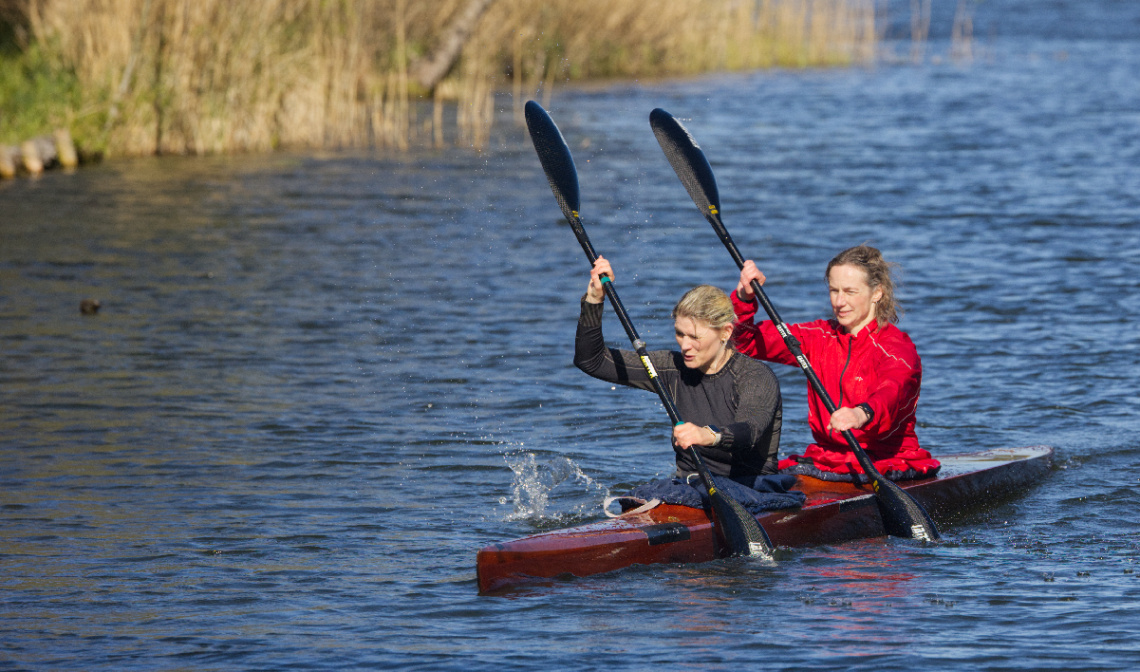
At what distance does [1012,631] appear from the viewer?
4934mm

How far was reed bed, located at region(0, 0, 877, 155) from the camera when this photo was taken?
54.3ft

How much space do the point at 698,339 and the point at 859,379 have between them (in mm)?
996

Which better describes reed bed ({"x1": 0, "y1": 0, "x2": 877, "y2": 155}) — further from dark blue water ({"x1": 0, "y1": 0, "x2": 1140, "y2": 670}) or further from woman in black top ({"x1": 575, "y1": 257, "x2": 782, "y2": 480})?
woman in black top ({"x1": 575, "y1": 257, "x2": 782, "y2": 480})

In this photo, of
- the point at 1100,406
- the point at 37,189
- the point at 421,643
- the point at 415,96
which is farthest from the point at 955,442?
the point at 415,96

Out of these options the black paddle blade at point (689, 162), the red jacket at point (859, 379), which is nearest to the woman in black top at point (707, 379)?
the red jacket at point (859, 379)

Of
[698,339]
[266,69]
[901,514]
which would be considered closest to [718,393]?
[698,339]

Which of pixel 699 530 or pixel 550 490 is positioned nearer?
pixel 699 530

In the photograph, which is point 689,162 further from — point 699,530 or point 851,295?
point 699,530

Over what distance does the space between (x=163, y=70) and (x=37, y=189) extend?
7.00ft

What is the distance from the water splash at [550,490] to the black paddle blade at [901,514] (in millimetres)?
1394

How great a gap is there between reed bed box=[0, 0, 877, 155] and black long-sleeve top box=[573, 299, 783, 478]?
12.2 m

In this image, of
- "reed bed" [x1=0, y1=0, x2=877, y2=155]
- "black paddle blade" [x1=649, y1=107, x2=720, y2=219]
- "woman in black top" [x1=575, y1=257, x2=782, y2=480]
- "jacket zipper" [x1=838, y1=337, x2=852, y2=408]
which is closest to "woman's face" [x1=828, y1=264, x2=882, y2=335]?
"jacket zipper" [x1=838, y1=337, x2=852, y2=408]

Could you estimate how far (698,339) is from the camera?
5.50 meters

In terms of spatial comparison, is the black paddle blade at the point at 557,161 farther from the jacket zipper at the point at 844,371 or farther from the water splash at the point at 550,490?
the jacket zipper at the point at 844,371
